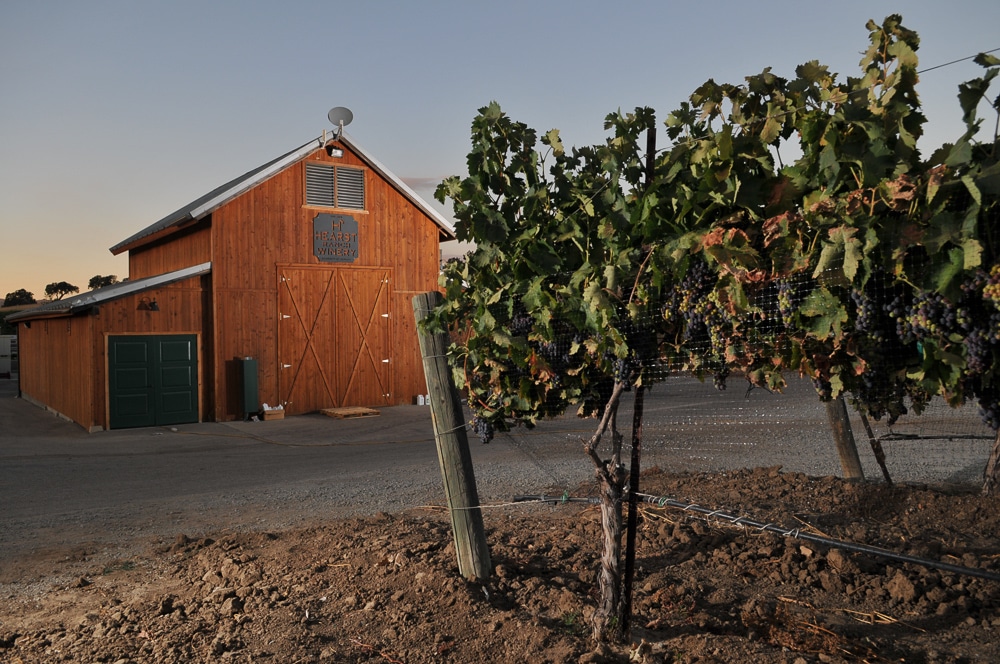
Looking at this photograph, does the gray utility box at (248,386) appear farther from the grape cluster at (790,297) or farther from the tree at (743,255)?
the grape cluster at (790,297)

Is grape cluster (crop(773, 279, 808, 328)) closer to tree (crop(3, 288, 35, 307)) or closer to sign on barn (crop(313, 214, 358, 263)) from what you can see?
sign on barn (crop(313, 214, 358, 263))

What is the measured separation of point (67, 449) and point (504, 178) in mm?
12175

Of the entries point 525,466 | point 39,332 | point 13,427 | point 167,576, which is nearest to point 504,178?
point 167,576

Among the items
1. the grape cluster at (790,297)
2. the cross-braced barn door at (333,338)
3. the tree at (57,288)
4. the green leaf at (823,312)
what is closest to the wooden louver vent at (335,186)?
the cross-braced barn door at (333,338)

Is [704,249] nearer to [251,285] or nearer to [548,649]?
[548,649]

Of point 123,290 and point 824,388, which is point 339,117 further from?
point 824,388

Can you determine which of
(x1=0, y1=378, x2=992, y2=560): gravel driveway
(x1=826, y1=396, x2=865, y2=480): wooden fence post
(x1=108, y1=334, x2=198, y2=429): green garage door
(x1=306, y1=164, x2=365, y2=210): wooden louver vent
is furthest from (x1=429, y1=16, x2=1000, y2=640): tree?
(x1=306, y1=164, x2=365, y2=210): wooden louver vent

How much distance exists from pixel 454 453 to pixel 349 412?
40.9ft

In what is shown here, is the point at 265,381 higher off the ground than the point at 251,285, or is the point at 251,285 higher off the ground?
the point at 251,285

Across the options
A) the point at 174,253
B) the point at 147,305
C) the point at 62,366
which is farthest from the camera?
the point at 174,253

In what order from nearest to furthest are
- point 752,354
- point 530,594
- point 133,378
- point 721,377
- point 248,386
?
point 752,354, point 721,377, point 530,594, point 133,378, point 248,386

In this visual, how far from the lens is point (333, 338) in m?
18.0

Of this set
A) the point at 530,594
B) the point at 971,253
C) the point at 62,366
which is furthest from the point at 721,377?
the point at 62,366

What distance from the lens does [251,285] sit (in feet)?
55.9
